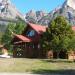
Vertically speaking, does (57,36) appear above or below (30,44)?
above

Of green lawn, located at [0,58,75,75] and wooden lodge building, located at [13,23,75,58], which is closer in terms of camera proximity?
green lawn, located at [0,58,75,75]

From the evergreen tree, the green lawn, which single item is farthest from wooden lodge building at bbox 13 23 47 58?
the green lawn

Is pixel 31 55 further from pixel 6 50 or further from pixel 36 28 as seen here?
pixel 6 50

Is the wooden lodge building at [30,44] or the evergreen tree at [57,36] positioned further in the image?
the wooden lodge building at [30,44]

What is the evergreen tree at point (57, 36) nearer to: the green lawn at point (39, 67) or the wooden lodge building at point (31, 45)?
the wooden lodge building at point (31, 45)

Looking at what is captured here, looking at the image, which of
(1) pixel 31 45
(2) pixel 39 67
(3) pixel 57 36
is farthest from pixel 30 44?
(2) pixel 39 67

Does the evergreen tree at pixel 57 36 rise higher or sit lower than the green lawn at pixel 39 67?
higher

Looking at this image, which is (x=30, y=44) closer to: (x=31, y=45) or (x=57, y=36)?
(x=31, y=45)

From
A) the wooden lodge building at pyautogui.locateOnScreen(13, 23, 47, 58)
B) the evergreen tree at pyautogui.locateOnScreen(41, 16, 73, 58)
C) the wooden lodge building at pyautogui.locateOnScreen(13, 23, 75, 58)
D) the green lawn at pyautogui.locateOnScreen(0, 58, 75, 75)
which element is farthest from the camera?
the wooden lodge building at pyautogui.locateOnScreen(13, 23, 47, 58)

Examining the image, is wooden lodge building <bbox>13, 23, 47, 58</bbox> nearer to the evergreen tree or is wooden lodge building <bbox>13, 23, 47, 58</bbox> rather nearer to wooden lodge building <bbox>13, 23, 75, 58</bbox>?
wooden lodge building <bbox>13, 23, 75, 58</bbox>

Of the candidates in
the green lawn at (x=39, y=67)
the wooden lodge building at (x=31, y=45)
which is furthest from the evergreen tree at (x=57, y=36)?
the green lawn at (x=39, y=67)

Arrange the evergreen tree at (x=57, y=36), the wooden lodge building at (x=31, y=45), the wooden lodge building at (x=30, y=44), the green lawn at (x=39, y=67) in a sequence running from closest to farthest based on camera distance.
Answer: the green lawn at (x=39, y=67) < the evergreen tree at (x=57, y=36) < the wooden lodge building at (x=31, y=45) < the wooden lodge building at (x=30, y=44)

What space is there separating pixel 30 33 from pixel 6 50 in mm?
35179

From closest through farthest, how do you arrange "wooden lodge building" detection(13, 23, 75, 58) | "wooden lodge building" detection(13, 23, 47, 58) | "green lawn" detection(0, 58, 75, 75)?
"green lawn" detection(0, 58, 75, 75) < "wooden lodge building" detection(13, 23, 75, 58) < "wooden lodge building" detection(13, 23, 47, 58)
